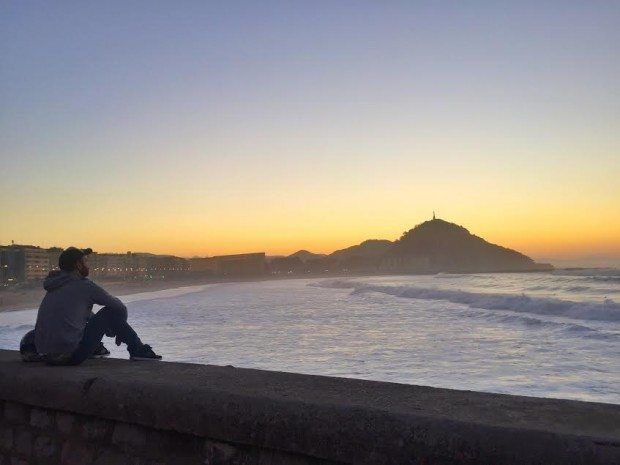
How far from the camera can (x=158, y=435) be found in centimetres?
300

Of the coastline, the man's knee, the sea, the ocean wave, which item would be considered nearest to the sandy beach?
the coastline

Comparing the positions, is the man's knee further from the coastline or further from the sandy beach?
the sandy beach

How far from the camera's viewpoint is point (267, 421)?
102 inches

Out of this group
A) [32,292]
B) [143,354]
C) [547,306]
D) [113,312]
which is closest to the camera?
[113,312]

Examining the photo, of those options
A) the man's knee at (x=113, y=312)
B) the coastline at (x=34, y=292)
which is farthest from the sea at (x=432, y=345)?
the coastline at (x=34, y=292)

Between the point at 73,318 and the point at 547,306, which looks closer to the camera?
the point at 73,318

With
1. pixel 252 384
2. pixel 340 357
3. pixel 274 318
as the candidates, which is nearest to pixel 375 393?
pixel 252 384

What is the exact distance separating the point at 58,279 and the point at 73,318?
0.33 meters

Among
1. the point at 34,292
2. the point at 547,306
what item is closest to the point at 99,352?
the point at 547,306

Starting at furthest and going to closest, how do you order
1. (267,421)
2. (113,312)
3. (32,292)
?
(32,292), (113,312), (267,421)

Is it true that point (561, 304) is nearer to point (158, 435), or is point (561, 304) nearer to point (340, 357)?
point (340, 357)

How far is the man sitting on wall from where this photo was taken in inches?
160

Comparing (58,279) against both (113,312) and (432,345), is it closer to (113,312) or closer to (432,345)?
(113,312)

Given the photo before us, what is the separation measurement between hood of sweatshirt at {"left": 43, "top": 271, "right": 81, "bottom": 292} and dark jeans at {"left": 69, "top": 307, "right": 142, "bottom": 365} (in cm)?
35
